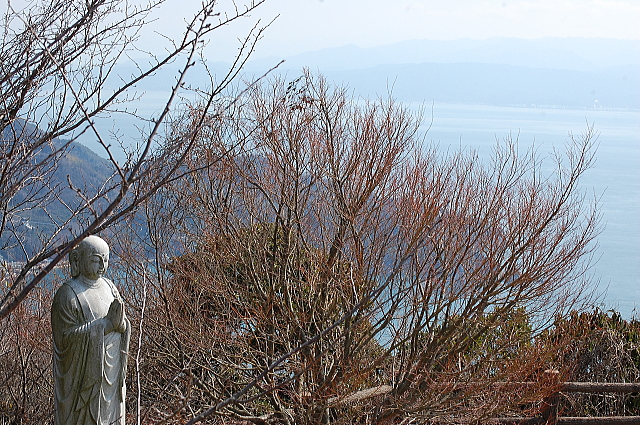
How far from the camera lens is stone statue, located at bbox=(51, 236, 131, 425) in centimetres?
374

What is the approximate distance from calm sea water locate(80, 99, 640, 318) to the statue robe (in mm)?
1991

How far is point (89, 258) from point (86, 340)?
502 mm

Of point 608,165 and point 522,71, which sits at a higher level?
point 522,71

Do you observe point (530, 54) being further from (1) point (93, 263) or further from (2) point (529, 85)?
(1) point (93, 263)

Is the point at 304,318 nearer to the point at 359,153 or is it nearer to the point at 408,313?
the point at 408,313

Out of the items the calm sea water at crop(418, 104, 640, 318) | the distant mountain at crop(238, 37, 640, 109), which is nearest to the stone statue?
the calm sea water at crop(418, 104, 640, 318)

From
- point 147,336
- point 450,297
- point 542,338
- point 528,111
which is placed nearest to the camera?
point 450,297

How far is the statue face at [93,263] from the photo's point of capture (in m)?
3.77

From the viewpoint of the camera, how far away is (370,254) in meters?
8.29

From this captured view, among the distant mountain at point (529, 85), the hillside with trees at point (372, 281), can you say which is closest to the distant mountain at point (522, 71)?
the distant mountain at point (529, 85)

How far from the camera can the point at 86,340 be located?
3.74 metres

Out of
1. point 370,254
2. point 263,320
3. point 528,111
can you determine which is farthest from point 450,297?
point 528,111

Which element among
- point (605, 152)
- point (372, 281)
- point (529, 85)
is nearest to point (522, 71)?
point (529, 85)

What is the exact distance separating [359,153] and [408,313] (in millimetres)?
2342
